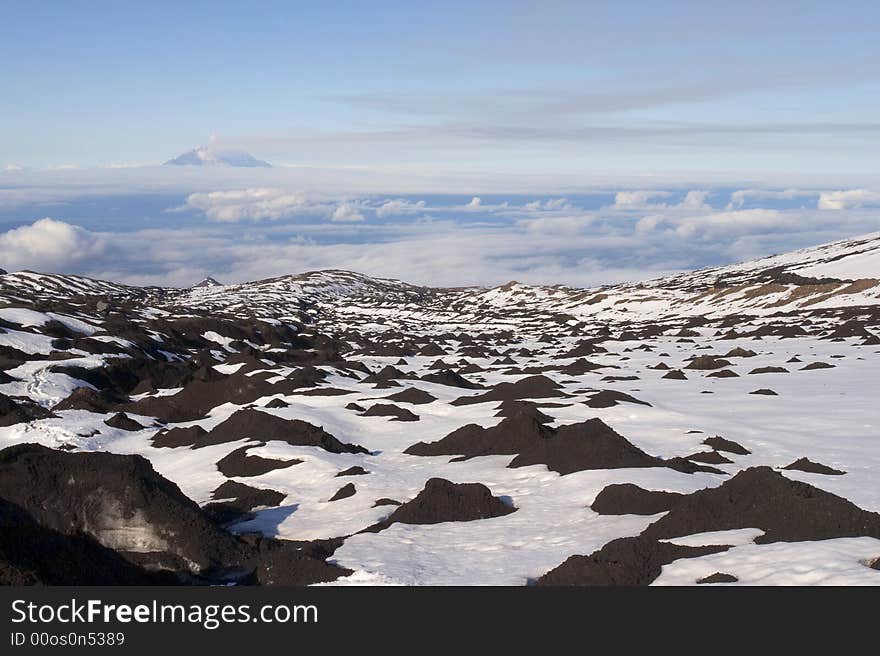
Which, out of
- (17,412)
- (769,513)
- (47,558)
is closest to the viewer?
(47,558)

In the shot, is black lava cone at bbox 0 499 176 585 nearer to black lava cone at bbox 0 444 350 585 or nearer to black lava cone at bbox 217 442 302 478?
black lava cone at bbox 0 444 350 585

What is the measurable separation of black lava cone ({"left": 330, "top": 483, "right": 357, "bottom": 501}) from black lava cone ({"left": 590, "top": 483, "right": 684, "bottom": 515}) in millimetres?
7681

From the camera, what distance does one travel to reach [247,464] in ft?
92.1

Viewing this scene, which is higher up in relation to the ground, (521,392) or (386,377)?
(521,392)

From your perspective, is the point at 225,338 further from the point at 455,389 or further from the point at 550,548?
the point at 550,548

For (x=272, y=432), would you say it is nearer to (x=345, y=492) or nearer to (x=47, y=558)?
(x=345, y=492)

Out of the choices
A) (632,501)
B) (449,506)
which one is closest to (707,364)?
(632,501)

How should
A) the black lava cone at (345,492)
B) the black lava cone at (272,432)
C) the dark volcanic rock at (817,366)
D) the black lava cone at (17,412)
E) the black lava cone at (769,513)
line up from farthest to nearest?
the dark volcanic rock at (817,366) < the black lava cone at (17,412) < the black lava cone at (272,432) < the black lava cone at (345,492) < the black lava cone at (769,513)

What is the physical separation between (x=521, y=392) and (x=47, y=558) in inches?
1291

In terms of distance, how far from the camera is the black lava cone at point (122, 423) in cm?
3819

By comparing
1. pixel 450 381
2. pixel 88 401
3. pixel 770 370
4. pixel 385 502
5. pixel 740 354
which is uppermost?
pixel 385 502

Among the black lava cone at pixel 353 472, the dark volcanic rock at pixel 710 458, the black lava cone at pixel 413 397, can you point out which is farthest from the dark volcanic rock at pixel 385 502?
the black lava cone at pixel 413 397

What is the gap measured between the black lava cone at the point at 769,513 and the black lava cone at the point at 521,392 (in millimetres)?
23711

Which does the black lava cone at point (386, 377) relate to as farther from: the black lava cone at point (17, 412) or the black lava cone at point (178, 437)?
the black lava cone at point (17, 412)
